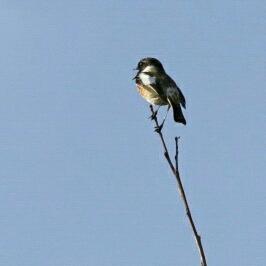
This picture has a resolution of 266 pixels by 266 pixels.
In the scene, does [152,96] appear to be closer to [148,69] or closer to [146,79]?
[146,79]

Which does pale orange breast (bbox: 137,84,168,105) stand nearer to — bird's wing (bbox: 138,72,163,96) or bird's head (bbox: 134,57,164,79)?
bird's wing (bbox: 138,72,163,96)

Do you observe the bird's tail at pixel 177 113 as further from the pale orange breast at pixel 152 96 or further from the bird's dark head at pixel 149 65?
the bird's dark head at pixel 149 65

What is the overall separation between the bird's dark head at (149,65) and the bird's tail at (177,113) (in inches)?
64.0

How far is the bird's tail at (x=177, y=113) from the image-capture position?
37.7 ft

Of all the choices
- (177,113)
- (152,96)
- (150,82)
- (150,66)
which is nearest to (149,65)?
(150,66)

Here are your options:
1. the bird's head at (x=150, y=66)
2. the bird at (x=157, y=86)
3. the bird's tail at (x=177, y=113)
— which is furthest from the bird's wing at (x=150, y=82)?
the bird's tail at (x=177, y=113)

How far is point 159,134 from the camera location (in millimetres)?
6441

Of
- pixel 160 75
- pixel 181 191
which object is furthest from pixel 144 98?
pixel 181 191

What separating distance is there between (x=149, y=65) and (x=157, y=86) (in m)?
1.25

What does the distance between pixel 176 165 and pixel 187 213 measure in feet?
1.47

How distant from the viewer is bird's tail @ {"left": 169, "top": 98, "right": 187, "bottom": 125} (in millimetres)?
11490

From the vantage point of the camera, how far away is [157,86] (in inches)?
535

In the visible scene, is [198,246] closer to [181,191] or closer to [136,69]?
[181,191]

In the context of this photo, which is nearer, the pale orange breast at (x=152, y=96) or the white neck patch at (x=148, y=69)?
the pale orange breast at (x=152, y=96)
